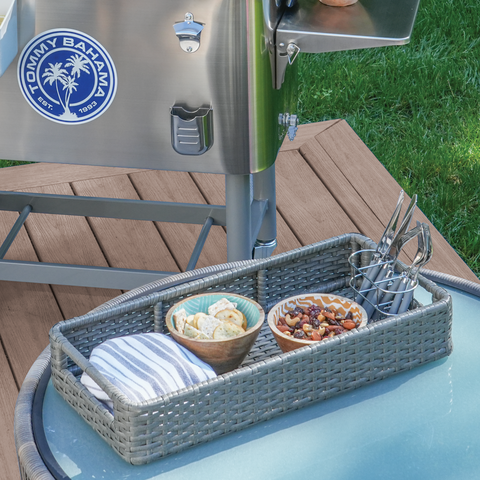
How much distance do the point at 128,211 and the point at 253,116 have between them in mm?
687

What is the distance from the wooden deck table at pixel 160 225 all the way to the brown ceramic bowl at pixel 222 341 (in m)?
0.89

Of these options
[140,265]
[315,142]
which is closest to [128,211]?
[140,265]

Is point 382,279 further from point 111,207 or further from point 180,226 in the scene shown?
point 180,226

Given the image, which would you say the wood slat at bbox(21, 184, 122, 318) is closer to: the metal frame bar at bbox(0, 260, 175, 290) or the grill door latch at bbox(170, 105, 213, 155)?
the metal frame bar at bbox(0, 260, 175, 290)

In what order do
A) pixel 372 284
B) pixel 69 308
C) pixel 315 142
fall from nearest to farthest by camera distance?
pixel 372 284
pixel 69 308
pixel 315 142

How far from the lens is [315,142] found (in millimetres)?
2719

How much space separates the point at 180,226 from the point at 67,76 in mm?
918

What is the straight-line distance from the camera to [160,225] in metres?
2.39

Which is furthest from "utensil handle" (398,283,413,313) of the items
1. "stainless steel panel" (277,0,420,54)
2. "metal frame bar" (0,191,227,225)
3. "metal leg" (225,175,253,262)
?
"metal frame bar" (0,191,227,225)

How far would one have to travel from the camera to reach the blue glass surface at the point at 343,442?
3.00ft

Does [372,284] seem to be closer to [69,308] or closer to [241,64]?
[241,64]

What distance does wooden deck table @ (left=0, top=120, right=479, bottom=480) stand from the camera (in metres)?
2.06

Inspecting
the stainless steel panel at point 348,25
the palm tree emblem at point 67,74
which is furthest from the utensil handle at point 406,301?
the palm tree emblem at point 67,74

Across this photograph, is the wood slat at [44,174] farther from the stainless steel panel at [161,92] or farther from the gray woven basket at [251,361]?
the gray woven basket at [251,361]
